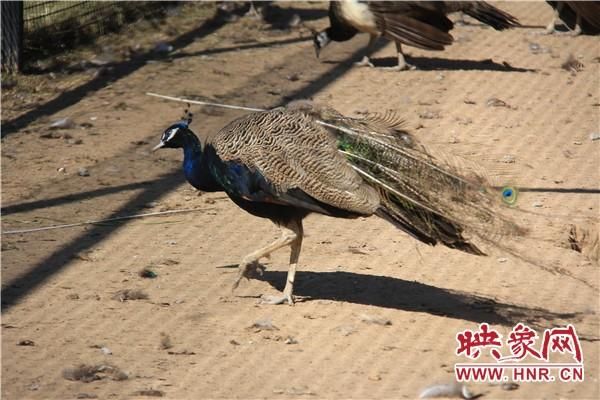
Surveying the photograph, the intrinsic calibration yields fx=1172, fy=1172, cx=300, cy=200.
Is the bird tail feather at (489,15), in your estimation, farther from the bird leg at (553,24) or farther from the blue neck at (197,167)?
the blue neck at (197,167)

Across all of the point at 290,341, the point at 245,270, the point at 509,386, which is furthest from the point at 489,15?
the point at 509,386

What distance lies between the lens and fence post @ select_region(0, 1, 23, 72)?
9.74 meters

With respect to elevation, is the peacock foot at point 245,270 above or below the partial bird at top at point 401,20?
below

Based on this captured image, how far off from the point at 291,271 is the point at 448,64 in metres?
4.89

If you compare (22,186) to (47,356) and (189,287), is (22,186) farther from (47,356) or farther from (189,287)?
(47,356)

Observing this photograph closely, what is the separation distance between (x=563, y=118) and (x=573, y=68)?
4.42ft

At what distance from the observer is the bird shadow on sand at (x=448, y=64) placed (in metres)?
10.1

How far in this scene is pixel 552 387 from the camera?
191 inches

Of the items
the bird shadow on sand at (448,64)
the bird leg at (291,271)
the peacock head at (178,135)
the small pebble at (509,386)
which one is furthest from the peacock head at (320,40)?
the small pebble at (509,386)

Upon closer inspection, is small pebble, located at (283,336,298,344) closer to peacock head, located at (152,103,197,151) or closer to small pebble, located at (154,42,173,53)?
peacock head, located at (152,103,197,151)

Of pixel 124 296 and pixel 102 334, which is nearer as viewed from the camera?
pixel 102 334

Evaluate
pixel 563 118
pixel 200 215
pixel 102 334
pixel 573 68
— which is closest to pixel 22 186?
pixel 200 215

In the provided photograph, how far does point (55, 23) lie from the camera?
1058cm

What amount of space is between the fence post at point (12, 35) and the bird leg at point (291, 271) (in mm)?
4821
